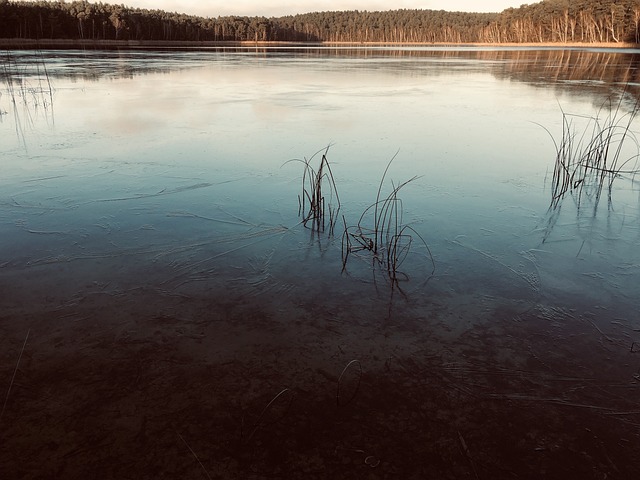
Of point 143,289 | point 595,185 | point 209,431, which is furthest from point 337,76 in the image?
point 209,431

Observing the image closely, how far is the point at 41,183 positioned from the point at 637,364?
249 inches

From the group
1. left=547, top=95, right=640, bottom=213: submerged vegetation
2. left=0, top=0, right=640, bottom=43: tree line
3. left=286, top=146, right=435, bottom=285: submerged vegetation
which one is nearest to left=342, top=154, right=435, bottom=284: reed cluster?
left=286, top=146, right=435, bottom=285: submerged vegetation

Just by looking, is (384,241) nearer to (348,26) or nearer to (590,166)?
(590,166)

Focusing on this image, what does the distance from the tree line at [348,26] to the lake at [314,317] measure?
58816 mm

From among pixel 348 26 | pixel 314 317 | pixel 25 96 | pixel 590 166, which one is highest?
pixel 348 26

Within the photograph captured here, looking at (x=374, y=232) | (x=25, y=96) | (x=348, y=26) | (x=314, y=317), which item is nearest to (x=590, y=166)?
(x=374, y=232)

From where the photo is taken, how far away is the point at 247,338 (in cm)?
290

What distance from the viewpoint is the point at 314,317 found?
3.14m

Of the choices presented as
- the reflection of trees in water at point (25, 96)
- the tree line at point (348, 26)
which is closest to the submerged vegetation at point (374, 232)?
the reflection of trees in water at point (25, 96)

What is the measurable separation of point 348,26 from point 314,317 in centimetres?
13973

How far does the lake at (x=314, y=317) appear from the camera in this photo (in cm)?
212

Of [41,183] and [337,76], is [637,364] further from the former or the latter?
[337,76]

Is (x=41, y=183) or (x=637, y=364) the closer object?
(x=637, y=364)

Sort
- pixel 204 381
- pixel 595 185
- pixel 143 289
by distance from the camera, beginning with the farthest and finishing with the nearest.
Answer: pixel 595 185, pixel 143 289, pixel 204 381
